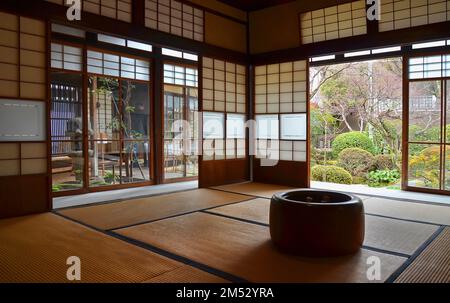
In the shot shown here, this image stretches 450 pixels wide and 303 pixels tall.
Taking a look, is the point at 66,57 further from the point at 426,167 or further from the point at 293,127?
the point at 426,167

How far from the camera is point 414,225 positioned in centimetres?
341

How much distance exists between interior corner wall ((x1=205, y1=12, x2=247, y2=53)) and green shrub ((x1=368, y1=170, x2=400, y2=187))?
3850 mm

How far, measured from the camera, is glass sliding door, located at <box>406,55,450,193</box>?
17.0 feet

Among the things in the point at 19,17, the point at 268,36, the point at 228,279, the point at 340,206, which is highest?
the point at 268,36

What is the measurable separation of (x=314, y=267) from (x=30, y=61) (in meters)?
3.59

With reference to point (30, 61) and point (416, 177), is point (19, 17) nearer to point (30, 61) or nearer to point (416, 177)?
point (30, 61)

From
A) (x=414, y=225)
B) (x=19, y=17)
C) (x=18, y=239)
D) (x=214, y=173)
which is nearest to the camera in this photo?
(x=18, y=239)

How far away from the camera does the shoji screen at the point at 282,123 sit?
598 cm

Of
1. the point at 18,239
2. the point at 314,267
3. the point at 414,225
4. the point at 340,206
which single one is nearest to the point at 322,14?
the point at 414,225

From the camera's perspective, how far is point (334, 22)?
5531 mm

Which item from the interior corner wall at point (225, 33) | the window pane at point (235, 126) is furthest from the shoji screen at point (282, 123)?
the interior corner wall at point (225, 33)

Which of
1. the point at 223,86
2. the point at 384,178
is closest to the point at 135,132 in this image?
the point at 223,86

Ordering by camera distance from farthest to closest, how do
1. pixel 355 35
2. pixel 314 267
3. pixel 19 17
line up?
1. pixel 355 35
2. pixel 19 17
3. pixel 314 267
